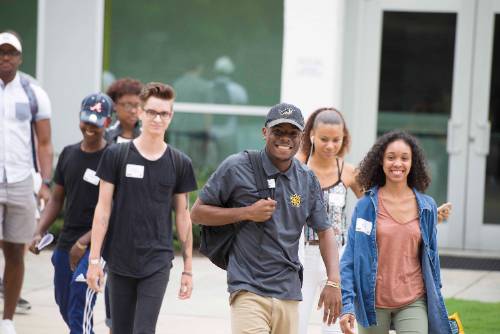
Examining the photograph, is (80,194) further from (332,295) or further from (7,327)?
(332,295)

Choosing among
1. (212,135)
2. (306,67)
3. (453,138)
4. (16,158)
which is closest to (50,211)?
(16,158)

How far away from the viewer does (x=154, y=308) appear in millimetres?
5734

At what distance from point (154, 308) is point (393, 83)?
295 inches

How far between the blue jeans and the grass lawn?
128 inches

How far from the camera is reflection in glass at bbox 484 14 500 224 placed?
1240 cm

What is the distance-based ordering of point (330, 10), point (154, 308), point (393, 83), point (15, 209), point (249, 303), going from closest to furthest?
1. point (249, 303)
2. point (154, 308)
3. point (15, 209)
4. point (330, 10)
5. point (393, 83)

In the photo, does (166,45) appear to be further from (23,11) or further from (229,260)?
(229,260)

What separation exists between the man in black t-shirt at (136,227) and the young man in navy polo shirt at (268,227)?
70cm

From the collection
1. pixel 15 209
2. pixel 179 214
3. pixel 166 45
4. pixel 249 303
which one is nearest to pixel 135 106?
pixel 15 209

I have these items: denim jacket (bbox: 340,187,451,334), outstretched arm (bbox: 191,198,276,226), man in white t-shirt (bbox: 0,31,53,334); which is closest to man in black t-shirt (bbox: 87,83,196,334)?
outstretched arm (bbox: 191,198,276,226)

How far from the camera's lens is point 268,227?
16.7ft

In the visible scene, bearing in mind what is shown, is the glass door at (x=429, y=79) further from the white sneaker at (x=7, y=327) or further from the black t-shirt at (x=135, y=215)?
the black t-shirt at (x=135, y=215)

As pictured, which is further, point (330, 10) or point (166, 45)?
point (166, 45)

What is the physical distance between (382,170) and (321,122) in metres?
0.85
